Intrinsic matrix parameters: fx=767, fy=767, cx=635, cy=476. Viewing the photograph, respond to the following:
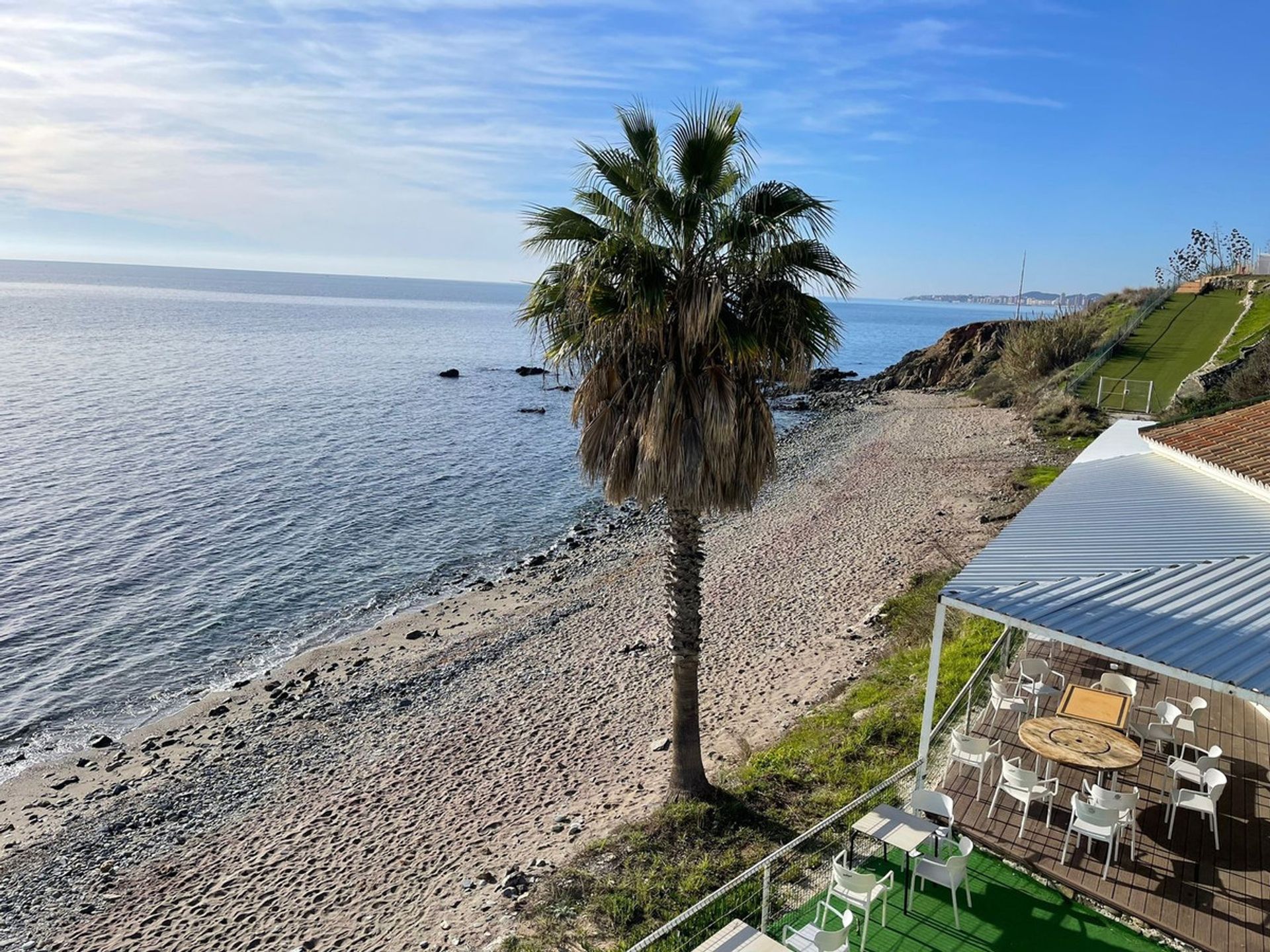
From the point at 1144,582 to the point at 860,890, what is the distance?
4.53 meters

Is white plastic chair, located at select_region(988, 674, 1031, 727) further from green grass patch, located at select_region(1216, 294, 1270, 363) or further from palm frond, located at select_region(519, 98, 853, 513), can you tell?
green grass patch, located at select_region(1216, 294, 1270, 363)

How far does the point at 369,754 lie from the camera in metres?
16.1

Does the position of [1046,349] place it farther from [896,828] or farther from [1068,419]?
[896,828]

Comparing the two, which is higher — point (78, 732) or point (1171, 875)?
point (1171, 875)

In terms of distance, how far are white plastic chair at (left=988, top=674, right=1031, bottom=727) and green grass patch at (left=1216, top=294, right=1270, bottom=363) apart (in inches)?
1538

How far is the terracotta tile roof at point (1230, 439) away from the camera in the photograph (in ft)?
40.1

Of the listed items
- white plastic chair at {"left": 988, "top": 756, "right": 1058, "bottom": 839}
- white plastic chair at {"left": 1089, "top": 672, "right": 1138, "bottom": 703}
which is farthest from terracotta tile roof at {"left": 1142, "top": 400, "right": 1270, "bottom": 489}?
white plastic chair at {"left": 988, "top": 756, "right": 1058, "bottom": 839}

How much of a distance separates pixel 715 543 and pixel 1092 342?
4121cm

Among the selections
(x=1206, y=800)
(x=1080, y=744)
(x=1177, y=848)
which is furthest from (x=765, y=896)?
(x=1206, y=800)

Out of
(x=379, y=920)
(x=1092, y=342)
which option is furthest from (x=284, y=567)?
(x=1092, y=342)

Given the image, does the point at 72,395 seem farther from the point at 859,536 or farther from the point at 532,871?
the point at 532,871

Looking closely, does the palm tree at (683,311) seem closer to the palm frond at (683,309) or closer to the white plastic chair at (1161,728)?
the palm frond at (683,309)

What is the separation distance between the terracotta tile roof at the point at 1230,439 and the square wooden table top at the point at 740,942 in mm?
9970

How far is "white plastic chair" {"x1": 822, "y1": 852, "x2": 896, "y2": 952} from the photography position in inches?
297
